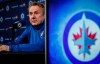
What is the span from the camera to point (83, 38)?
966mm

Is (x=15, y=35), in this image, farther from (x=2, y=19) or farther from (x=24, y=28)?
(x=2, y=19)

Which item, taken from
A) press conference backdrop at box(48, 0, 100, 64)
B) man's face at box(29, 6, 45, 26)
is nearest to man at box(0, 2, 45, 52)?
man's face at box(29, 6, 45, 26)

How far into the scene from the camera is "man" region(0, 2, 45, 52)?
2062 mm

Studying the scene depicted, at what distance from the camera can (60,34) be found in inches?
41.3

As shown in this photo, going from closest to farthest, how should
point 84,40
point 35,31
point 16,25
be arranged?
point 84,40
point 35,31
point 16,25

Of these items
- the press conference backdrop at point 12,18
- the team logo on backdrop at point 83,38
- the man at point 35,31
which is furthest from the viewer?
the press conference backdrop at point 12,18

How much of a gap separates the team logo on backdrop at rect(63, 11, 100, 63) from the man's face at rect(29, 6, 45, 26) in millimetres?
1088

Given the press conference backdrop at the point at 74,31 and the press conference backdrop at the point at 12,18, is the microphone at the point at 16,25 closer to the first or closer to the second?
the press conference backdrop at the point at 12,18

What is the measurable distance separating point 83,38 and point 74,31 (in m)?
0.07

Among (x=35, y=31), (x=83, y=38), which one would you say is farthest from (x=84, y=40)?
(x=35, y=31)

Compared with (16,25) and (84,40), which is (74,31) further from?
(16,25)

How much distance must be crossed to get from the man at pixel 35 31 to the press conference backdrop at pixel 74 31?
0.98 m

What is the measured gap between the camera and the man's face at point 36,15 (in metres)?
2.11

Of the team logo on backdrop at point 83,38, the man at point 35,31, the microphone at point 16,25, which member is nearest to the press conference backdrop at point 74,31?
the team logo on backdrop at point 83,38
